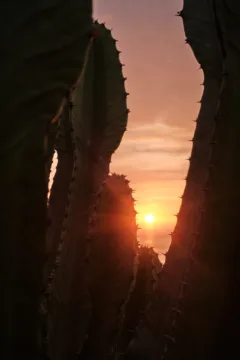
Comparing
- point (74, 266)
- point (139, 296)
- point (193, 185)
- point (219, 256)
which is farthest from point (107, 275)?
point (219, 256)

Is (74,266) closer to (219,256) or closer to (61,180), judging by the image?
(61,180)

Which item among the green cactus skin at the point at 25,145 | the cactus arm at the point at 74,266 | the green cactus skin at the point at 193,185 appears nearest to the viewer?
the green cactus skin at the point at 25,145

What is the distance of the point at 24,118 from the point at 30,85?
79 millimetres

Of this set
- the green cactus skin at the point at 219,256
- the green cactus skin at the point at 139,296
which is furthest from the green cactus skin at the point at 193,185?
the green cactus skin at the point at 139,296

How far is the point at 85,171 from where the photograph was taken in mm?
2324

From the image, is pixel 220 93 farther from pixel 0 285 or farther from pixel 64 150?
pixel 64 150

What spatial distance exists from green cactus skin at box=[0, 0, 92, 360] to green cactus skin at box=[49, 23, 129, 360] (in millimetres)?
546

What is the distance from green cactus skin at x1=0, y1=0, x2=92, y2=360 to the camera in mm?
1369

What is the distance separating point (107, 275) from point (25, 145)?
2.91 feet

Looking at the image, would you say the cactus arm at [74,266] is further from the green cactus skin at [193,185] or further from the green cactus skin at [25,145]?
the green cactus skin at [25,145]

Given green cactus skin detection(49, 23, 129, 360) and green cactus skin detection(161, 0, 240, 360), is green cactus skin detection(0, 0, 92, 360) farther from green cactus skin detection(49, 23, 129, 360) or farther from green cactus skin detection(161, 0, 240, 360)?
green cactus skin detection(49, 23, 129, 360)

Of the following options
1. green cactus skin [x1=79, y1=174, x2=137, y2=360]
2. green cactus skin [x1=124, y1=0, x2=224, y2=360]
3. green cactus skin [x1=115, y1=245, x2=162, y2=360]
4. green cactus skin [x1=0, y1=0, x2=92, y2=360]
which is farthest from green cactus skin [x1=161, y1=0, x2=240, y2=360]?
green cactus skin [x1=115, y1=245, x2=162, y2=360]

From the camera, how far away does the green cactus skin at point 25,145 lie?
1.37 m

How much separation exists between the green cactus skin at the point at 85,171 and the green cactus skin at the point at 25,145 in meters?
0.55
